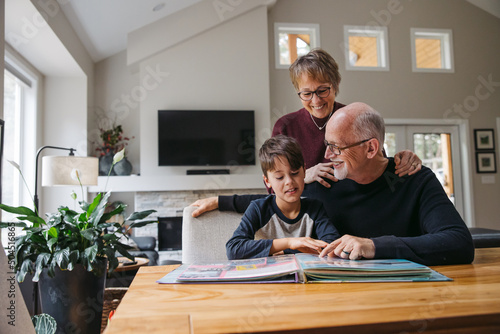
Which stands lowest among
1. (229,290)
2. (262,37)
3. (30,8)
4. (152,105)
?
(229,290)

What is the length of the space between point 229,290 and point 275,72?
5594 mm

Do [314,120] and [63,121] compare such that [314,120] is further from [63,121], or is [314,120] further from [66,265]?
[63,121]

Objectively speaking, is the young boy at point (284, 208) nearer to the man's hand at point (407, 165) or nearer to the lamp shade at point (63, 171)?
the man's hand at point (407, 165)

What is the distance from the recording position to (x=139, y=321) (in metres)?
0.57

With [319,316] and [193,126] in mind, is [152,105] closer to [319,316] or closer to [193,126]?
[193,126]

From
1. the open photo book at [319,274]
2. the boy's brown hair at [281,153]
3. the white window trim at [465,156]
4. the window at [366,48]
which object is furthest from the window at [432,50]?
the open photo book at [319,274]

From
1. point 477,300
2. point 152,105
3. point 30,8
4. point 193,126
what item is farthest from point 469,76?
point 477,300

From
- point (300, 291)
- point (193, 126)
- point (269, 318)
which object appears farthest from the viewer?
point (193, 126)

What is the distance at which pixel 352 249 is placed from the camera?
37.7 inches

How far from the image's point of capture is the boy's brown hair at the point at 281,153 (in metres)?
1.33

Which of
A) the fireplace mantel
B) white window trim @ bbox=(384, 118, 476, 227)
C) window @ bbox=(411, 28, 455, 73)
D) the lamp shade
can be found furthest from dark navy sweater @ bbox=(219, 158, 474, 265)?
window @ bbox=(411, 28, 455, 73)

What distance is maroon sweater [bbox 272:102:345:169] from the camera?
71.5 inches

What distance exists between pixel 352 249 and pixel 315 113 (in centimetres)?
90

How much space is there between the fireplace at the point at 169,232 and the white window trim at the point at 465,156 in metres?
3.53
